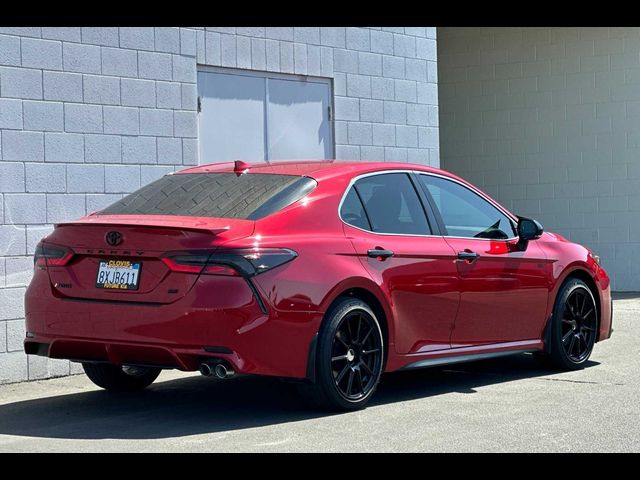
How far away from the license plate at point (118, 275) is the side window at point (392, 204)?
1651mm

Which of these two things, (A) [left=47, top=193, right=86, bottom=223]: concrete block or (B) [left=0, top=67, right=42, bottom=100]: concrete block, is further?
(A) [left=47, top=193, right=86, bottom=223]: concrete block

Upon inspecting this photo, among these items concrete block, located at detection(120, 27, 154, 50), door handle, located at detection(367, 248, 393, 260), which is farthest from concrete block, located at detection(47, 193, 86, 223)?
door handle, located at detection(367, 248, 393, 260)

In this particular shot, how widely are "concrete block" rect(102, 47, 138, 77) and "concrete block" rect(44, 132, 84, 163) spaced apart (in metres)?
0.66

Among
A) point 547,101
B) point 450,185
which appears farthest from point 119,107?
point 547,101

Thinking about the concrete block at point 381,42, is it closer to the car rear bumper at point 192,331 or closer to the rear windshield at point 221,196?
the rear windshield at point 221,196

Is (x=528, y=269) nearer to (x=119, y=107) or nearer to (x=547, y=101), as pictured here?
(x=119, y=107)

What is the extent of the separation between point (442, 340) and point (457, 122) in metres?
10.1

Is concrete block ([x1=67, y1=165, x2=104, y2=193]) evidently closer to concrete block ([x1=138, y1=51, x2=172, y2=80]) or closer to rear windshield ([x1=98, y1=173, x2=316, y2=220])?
concrete block ([x1=138, y1=51, x2=172, y2=80])

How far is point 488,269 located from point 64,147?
3.58 metres

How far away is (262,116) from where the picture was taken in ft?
37.5

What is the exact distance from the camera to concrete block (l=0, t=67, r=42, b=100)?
9.19m

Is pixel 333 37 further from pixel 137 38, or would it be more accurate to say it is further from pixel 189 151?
pixel 137 38

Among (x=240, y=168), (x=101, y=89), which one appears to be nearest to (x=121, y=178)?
(x=101, y=89)

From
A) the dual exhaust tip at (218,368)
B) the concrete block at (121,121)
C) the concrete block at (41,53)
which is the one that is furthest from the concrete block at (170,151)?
the dual exhaust tip at (218,368)
